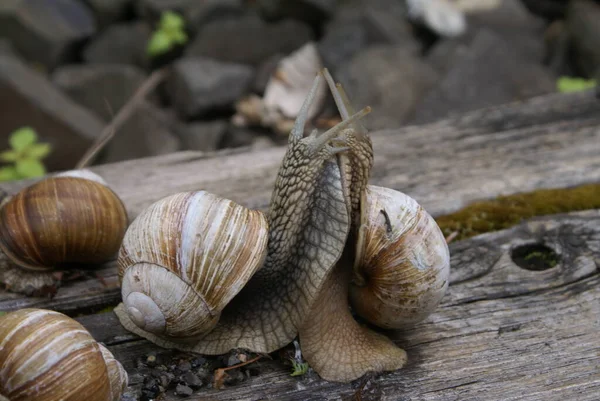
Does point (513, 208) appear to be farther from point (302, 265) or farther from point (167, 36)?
point (167, 36)

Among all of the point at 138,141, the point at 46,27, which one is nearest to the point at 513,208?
the point at 138,141

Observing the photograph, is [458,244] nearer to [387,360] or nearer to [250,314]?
[387,360]

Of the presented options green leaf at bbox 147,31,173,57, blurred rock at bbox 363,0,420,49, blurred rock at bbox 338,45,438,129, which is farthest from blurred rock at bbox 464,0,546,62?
green leaf at bbox 147,31,173,57

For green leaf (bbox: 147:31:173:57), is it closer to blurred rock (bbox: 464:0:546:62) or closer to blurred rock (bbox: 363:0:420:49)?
blurred rock (bbox: 363:0:420:49)

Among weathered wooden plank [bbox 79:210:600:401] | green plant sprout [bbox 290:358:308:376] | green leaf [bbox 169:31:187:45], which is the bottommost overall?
weathered wooden plank [bbox 79:210:600:401]

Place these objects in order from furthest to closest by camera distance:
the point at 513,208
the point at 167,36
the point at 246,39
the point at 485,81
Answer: the point at 246,39 < the point at 167,36 < the point at 485,81 < the point at 513,208

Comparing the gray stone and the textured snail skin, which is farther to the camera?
the textured snail skin

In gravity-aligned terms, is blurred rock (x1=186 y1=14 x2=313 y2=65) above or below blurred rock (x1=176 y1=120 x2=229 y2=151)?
above

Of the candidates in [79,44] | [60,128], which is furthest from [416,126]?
[79,44]
